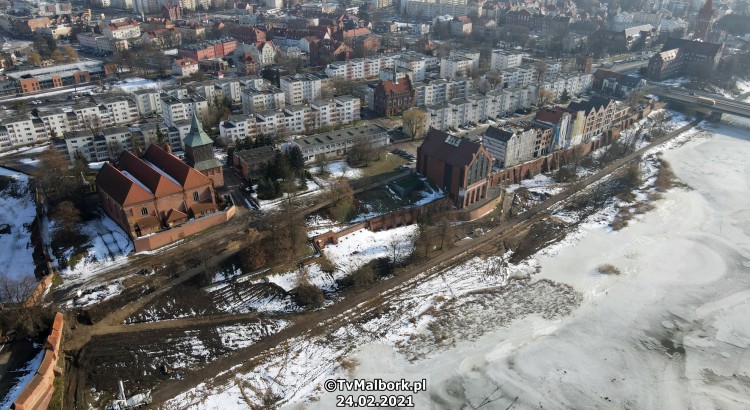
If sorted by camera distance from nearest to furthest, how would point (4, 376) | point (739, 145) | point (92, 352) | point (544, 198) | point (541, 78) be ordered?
point (4, 376) → point (92, 352) → point (544, 198) → point (739, 145) → point (541, 78)

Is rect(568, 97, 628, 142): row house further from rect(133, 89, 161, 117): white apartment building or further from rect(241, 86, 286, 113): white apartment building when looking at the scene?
rect(133, 89, 161, 117): white apartment building

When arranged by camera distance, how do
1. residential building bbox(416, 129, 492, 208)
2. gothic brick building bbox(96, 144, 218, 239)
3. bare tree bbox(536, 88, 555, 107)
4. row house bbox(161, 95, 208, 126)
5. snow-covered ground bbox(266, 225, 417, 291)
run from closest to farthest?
snow-covered ground bbox(266, 225, 417, 291) → gothic brick building bbox(96, 144, 218, 239) → residential building bbox(416, 129, 492, 208) → row house bbox(161, 95, 208, 126) → bare tree bbox(536, 88, 555, 107)

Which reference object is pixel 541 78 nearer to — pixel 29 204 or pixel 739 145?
pixel 739 145

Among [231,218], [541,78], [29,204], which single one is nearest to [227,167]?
[231,218]

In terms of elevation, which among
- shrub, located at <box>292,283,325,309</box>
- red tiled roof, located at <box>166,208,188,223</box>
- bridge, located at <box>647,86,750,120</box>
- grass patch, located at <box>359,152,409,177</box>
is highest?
bridge, located at <box>647,86,750,120</box>

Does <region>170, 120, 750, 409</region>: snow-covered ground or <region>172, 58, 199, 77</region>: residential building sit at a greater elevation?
<region>172, 58, 199, 77</region>: residential building

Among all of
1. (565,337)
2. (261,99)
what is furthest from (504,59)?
(565,337)

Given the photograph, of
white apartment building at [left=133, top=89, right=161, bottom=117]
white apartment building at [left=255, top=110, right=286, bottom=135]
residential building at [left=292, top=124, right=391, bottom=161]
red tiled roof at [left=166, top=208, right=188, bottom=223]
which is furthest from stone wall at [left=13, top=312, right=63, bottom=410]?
white apartment building at [left=133, top=89, right=161, bottom=117]
